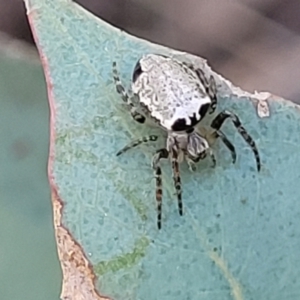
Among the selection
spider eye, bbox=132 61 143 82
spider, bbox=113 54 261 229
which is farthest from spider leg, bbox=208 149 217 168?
spider eye, bbox=132 61 143 82

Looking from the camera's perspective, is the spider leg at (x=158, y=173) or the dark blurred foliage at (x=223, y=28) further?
the dark blurred foliage at (x=223, y=28)

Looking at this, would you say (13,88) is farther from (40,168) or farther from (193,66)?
(193,66)

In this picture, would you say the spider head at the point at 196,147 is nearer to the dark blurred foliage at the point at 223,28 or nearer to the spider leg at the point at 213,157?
the spider leg at the point at 213,157

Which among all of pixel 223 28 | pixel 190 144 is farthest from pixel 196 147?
pixel 223 28

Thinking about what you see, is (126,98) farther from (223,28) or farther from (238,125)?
(223,28)

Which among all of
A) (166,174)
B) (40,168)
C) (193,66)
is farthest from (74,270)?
(40,168)

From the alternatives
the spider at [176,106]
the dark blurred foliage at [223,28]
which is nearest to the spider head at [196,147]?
the spider at [176,106]
